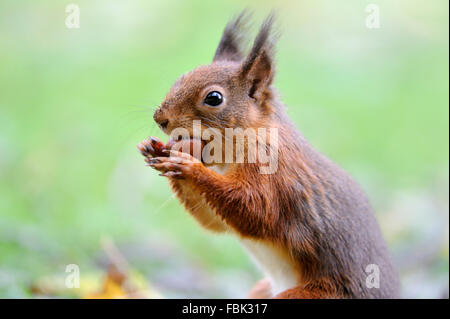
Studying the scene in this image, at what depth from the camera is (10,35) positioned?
19.9ft

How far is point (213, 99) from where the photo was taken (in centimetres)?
221

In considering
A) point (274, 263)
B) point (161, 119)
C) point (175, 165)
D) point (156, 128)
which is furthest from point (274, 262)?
point (156, 128)

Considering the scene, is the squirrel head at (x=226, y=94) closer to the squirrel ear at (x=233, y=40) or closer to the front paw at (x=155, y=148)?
the front paw at (x=155, y=148)

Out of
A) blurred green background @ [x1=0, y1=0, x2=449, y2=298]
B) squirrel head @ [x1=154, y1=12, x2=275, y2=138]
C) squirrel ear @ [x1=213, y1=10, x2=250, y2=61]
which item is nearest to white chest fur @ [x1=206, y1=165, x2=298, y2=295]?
squirrel head @ [x1=154, y1=12, x2=275, y2=138]

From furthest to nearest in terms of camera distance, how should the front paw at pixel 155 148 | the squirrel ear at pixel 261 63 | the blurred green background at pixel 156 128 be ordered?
the blurred green background at pixel 156 128 → the squirrel ear at pixel 261 63 → the front paw at pixel 155 148

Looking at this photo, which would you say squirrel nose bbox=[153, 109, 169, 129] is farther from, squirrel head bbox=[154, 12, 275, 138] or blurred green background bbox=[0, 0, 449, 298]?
blurred green background bbox=[0, 0, 449, 298]

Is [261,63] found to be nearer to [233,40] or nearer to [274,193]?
[233,40]

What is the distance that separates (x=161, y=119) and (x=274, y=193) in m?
0.50

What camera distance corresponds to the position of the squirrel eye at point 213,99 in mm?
2209

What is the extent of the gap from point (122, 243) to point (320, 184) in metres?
1.69

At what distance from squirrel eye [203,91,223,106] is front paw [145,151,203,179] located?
→ 0.84ft

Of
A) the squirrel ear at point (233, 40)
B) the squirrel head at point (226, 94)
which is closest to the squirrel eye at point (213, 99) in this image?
the squirrel head at point (226, 94)

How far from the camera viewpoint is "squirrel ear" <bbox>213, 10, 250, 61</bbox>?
2.58 m
